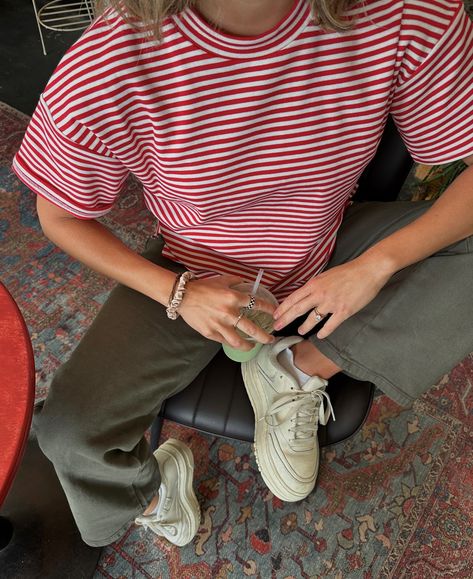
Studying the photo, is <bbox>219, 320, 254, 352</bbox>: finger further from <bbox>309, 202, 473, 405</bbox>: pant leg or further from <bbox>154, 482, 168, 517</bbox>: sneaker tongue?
<bbox>154, 482, 168, 517</bbox>: sneaker tongue

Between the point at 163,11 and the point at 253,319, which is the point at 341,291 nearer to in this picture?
the point at 253,319

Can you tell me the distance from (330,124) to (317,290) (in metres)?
0.27

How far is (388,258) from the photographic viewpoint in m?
0.87

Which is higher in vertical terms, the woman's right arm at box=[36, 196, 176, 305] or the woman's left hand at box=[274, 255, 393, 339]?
the woman's left hand at box=[274, 255, 393, 339]

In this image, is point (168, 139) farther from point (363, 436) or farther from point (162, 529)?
point (363, 436)

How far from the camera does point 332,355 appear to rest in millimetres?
948

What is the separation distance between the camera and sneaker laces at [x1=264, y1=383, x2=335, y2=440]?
1.00 meters

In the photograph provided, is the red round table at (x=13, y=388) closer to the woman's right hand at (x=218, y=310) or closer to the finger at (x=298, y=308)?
the woman's right hand at (x=218, y=310)

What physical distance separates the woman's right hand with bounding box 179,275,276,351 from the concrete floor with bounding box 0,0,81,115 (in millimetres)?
1694

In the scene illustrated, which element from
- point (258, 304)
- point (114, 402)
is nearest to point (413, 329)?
point (258, 304)

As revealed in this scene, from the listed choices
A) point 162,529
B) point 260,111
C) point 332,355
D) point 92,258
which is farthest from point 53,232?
point 162,529

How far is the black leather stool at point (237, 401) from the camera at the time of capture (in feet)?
3.17

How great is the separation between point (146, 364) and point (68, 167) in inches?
13.6

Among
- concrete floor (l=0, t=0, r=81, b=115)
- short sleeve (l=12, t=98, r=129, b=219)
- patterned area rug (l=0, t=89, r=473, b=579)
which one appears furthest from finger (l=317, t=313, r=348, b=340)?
concrete floor (l=0, t=0, r=81, b=115)
